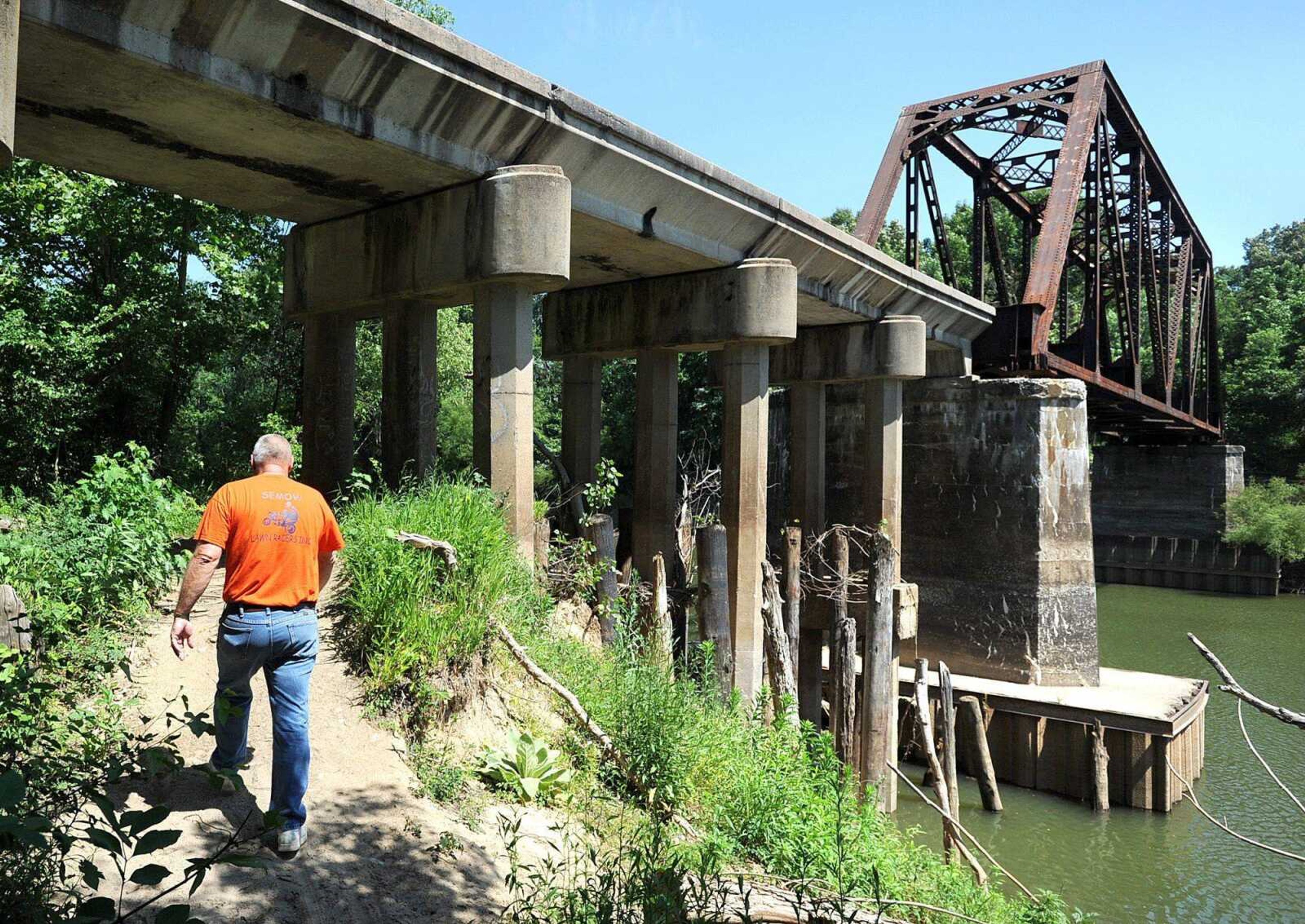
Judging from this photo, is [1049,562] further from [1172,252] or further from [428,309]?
[1172,252]

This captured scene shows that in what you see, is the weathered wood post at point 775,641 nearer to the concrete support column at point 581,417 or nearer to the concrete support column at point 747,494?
the concrete support column at point 747,494

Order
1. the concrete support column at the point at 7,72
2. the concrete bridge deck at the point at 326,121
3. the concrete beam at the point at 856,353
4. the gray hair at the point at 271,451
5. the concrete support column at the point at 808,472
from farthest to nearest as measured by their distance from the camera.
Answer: the concrete support column at the point at 808,472
the concrete beam at the point at 856,353
the concrete bridge deck at the point at 326,121
the gray hair at the point at 271,451
the concrete support column at the point at 7,72

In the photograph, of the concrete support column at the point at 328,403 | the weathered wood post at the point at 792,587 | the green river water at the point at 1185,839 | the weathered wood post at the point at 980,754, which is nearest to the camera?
the concrete support column at the point at 328,403

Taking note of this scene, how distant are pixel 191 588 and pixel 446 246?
4.27 meters

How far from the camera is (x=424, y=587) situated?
6.37 m

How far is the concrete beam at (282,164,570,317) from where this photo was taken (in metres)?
7.68

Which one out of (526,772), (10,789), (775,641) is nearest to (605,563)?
(526,772)

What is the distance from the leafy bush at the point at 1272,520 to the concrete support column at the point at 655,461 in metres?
30.6

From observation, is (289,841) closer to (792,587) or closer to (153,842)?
(153,842)

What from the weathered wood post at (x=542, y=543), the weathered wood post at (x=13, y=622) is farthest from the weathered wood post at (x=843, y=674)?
the weathered wood post at (x=13, y=622)

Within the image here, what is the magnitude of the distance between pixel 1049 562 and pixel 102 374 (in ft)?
45.4

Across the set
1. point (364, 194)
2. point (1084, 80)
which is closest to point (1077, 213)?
point (1084, 80)

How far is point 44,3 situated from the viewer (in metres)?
5.31

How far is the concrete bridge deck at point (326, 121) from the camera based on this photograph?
5.85 meters
